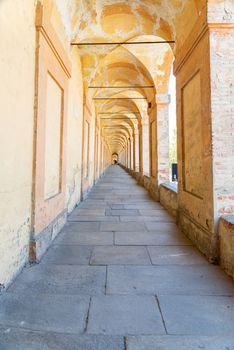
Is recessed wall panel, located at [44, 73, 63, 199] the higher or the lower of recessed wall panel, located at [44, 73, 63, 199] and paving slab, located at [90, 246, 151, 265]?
the higher

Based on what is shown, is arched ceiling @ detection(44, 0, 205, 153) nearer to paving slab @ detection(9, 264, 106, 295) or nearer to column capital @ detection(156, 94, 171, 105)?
column capital @ detection(156, 94, 171, 105)

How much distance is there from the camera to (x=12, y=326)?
1.74 m

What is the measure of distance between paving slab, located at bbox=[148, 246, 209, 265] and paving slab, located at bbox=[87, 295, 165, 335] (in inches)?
35.8

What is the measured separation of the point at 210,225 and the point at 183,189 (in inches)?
55.2

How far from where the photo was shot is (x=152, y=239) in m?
3.79

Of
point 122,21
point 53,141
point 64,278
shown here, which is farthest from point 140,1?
point 64,278

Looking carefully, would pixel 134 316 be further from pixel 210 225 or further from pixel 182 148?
pixel 182 148

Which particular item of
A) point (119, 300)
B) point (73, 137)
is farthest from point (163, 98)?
point (119, 300)

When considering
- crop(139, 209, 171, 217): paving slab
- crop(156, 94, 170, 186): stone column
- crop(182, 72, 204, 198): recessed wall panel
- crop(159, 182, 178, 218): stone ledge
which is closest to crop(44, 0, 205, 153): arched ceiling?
crop(156, 94, 170, 186): stone column

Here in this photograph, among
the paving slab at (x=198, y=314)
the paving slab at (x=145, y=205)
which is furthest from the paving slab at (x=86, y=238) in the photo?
the paving slab at (x=145, y=205)

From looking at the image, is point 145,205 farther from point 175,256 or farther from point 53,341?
point 53,341

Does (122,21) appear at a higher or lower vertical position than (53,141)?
higher

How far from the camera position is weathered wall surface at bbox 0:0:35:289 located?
2207 millimetres

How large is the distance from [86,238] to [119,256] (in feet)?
3.00
